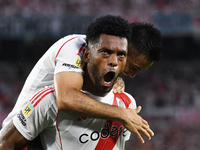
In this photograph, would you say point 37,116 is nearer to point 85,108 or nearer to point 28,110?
point 28,110

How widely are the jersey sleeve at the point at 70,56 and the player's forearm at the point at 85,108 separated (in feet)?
0.74

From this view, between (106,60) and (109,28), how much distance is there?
0.23m

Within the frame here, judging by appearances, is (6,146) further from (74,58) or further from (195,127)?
(195,127)

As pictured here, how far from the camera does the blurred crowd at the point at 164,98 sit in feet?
23.9

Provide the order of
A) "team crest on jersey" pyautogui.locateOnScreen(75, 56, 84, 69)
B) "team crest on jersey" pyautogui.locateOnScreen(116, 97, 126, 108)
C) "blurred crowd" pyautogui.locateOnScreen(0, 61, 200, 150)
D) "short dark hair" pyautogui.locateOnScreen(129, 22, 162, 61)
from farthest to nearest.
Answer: "blurred crowd" pyautogui.locateOnScreen(0, 61, 200, 150) < "short dark hair" pyautogui.locateOnScreen(129, 22, 162, 61) < "team crest on jersey" pyautogui.locateOnScreen(116, 97, 126, 108) < "team crest on jersey" pyautogui.locateOnScreen(75, 56, 84, 69)

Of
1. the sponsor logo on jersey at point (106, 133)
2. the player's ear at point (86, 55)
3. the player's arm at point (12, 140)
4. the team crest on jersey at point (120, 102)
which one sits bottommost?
the player's arm at point (12, 140)

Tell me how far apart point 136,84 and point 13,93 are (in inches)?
136

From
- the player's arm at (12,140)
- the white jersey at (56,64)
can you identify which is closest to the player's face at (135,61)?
the white jersey at (56,64)

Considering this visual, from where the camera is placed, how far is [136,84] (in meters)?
8.24

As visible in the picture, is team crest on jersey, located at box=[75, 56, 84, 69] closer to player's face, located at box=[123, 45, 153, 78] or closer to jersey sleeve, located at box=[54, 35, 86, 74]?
jersey sleeve, located at box=[54, 35, 86, 74]

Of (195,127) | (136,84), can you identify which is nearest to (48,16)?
(136,84)

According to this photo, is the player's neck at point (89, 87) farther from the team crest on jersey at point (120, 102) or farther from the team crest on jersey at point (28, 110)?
the team crest on jersey at point (28, 110)

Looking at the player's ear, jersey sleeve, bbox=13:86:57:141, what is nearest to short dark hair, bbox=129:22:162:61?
the player's ear

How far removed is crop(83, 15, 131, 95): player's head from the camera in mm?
1875
